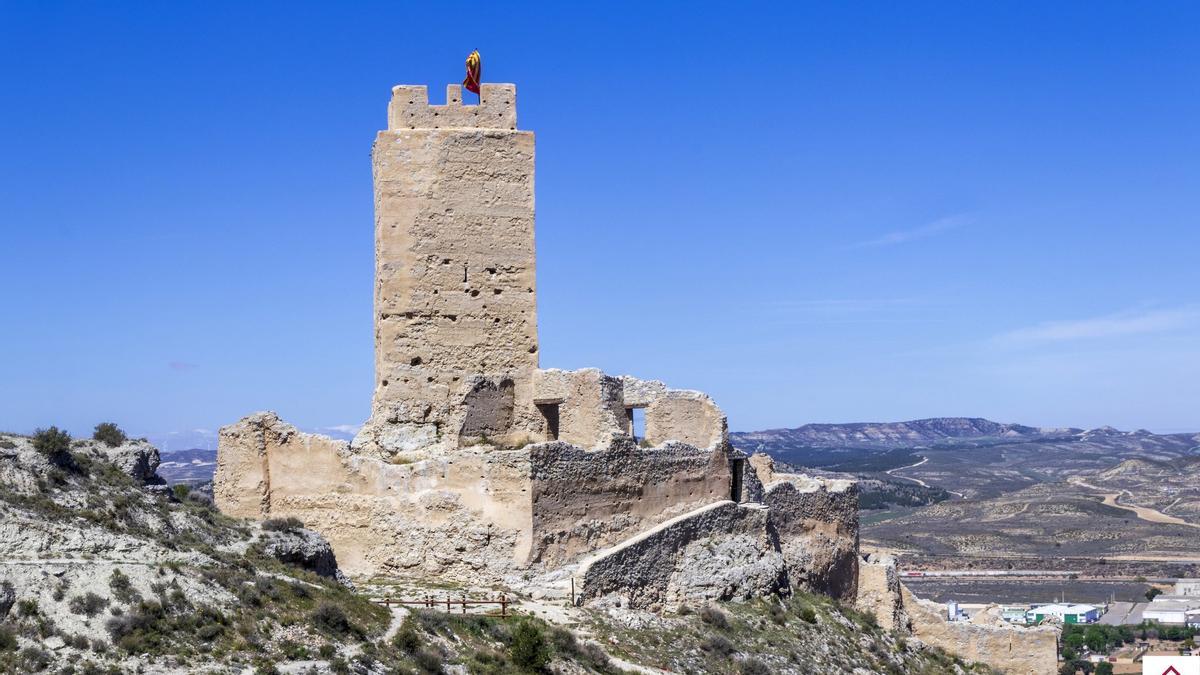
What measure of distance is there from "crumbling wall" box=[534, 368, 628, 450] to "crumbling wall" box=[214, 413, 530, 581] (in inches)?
87.0

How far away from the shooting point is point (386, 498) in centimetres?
2470

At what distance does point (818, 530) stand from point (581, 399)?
5968mm

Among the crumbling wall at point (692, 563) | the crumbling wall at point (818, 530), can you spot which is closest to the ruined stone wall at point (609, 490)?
the crumbling wall at point (692, 563)

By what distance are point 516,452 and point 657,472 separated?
313 centimetres

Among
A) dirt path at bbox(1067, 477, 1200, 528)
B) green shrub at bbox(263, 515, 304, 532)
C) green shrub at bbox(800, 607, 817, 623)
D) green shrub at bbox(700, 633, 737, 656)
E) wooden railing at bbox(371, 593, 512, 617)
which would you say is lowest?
dirt path at bbox(1067, 477, 1200, 528)

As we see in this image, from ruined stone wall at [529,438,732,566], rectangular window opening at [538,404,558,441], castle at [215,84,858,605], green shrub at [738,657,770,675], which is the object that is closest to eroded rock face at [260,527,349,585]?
castle at [215,84,858,605]

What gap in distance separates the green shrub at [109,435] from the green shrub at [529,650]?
6.02 m

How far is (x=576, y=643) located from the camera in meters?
21.4

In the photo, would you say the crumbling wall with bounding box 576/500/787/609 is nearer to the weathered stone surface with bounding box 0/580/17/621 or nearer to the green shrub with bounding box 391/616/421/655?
the green shrub with bounding box 391/616/421/655

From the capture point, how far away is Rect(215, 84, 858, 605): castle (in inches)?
945

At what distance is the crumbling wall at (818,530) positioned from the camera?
28.7 meters

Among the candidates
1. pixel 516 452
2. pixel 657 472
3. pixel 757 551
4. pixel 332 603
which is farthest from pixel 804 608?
pixel 332 603

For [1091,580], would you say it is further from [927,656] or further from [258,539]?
[258,539]

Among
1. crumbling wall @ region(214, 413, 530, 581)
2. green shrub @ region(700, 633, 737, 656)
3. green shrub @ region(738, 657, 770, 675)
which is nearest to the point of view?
green shrub @ region(738, 657, 770, 675)
